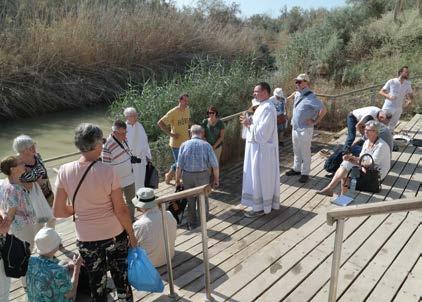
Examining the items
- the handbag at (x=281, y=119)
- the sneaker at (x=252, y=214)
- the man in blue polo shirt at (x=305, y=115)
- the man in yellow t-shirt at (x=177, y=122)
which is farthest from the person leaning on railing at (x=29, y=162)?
the handbag at (x=281, y=119)

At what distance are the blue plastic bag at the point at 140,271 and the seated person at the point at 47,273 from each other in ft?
1.62

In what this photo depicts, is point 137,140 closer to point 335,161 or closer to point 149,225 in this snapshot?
point 149,225

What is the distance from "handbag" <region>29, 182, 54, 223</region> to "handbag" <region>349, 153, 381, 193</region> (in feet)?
12.4

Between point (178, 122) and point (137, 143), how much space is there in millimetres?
1146

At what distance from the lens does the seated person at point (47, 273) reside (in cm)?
A: 302

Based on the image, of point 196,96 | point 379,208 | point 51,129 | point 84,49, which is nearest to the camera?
point 379,208

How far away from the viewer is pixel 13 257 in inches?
118

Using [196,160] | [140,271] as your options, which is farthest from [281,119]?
[140,271]

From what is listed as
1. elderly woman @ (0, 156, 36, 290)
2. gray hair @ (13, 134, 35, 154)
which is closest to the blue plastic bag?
elderly woman @ (0, 156, 36, 290)

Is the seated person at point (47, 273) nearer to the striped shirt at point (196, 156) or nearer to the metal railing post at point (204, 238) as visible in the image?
the metal railing post at point (204, 238)

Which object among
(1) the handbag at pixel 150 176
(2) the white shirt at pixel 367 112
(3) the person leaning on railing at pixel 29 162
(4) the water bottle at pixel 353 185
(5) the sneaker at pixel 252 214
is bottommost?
(5) the sneaker at pixel 252 214

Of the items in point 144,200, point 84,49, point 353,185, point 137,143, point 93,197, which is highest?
point 84,49

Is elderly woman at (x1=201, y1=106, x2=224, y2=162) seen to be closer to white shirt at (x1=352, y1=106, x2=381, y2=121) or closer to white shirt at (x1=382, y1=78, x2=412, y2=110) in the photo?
white shirt at (x1=352, y1=106, x2=381, y2=121)

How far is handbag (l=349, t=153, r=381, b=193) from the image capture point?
212 inches
